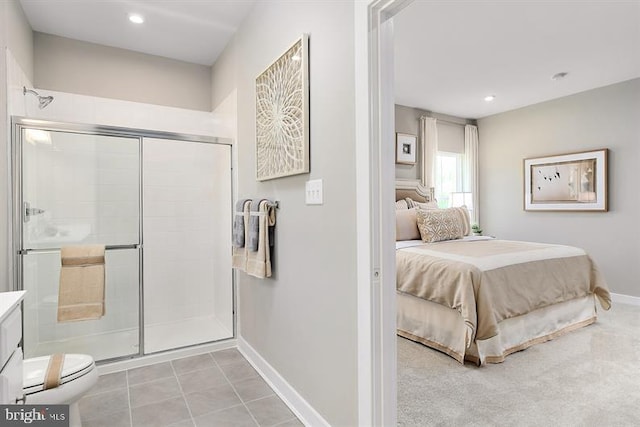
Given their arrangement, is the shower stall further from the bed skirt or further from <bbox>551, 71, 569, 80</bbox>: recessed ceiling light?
<bbox>551, 71, 569, 80</bbox>: recessed ceiling light

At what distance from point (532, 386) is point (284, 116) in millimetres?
2305

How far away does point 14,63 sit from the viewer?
2.32 m

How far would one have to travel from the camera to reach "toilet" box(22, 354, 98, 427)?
1.50m

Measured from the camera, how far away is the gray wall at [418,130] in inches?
197

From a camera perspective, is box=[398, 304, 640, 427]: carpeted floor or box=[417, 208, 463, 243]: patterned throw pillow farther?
box=[417, 208, 463, 243]: patterned throw pillow

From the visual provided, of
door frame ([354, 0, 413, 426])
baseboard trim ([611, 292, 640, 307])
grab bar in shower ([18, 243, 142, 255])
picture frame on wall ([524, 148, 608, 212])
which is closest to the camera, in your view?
door frame ([354, 0, 413, 426])

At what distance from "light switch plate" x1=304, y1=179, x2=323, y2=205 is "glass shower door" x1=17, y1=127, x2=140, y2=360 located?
1.68 meters

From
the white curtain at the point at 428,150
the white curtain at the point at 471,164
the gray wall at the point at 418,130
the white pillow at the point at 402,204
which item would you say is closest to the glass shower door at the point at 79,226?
the white pillow at the point at 402,204

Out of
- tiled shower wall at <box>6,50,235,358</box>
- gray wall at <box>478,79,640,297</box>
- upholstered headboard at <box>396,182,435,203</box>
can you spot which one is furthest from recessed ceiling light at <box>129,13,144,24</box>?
gray wall at <box>478,79,640,297</box>

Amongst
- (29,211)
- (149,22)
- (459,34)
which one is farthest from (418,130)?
(29,211)

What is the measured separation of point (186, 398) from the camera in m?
2.09

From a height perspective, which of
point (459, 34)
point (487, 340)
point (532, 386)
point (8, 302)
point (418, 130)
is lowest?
point (532, 386)

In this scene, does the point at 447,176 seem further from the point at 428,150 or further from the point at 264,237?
the point at 264,237

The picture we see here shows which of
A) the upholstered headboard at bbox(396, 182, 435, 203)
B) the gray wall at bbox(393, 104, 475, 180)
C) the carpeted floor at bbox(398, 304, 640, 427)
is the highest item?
the gray wall at bbox(393, 104, 475, 180)
